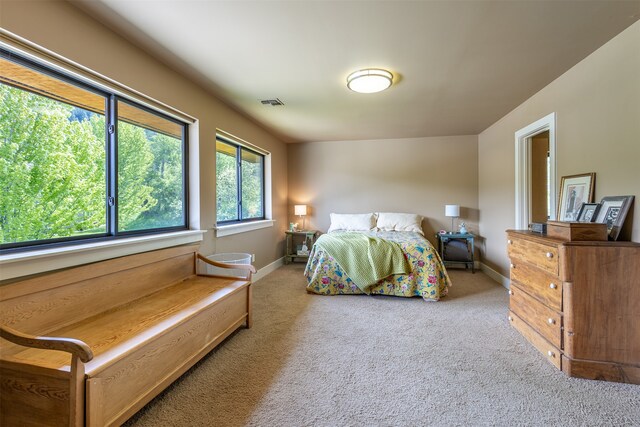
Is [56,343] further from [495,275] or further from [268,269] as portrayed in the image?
[495,275]

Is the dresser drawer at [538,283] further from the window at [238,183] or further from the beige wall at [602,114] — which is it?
the window at [238,183]

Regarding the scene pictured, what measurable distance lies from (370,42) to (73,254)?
2455 millimetres

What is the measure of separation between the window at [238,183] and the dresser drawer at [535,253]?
125 inches

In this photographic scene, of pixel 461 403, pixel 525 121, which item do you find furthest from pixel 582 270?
pixel 525 121

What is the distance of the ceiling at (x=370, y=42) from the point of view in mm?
1704

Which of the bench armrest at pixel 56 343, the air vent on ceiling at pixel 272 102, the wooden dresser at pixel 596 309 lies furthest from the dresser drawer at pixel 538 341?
the air vent on ceiling at pixel 272 102

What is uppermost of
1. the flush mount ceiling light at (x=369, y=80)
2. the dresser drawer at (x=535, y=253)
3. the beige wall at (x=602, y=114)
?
the flush mount ceiling light at (x=369, y=80)

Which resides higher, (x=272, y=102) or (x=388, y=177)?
(x=272, y=102)

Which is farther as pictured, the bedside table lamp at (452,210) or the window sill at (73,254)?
the bedside table lamp at (452,210)

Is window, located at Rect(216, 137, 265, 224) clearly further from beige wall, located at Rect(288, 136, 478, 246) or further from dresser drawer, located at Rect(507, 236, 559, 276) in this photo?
dresser drawer, located at Rect(507, 236, 559, 276)

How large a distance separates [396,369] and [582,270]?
139 cm

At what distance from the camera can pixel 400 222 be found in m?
4.82

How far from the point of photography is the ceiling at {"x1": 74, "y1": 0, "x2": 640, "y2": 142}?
1704 millimetres

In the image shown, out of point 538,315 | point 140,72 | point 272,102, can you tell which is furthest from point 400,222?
point 140,72
